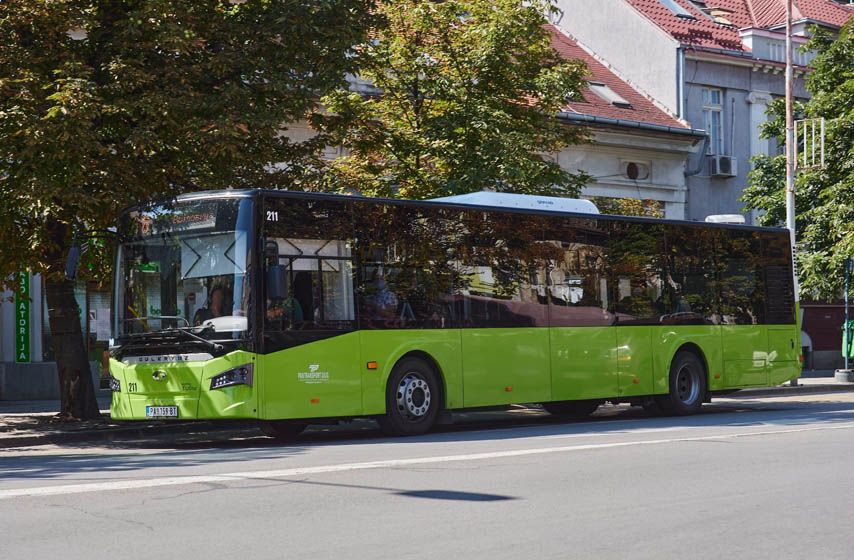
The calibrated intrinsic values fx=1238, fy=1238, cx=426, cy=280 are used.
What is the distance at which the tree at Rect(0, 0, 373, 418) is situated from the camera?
49.9 ft

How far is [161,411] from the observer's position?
47.8 ft

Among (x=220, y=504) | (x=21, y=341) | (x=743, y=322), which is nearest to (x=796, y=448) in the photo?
(x=220, y=504)

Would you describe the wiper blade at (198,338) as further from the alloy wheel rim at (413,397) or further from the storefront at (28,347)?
the storefront at (28,347)

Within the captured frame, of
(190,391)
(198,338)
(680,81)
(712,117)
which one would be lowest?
(190,391)

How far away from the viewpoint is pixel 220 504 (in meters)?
8.71

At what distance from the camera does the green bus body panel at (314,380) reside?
47.0 feet

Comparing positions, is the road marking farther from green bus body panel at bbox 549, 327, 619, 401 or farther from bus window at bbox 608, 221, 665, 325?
bus window at bbox 608, 221, 665, 325

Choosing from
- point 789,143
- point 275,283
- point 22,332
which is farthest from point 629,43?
point 275,283

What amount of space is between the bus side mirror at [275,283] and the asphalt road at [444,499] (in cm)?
175

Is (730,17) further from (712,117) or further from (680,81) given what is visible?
(680,81)

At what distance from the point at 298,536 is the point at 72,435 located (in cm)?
938

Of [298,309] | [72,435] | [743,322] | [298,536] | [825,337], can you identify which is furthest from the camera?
[825,337]

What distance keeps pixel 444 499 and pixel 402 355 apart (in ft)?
22.0

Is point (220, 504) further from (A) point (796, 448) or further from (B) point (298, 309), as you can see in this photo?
(A) point (796, 448)
